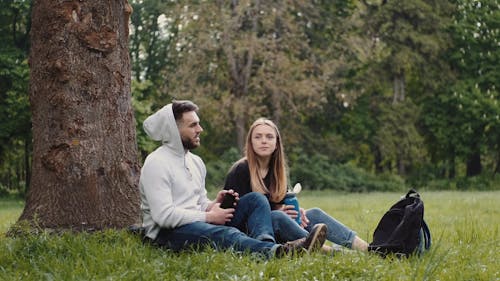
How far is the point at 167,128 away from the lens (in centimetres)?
602

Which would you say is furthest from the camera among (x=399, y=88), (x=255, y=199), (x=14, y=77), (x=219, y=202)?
(x=399, y=88)

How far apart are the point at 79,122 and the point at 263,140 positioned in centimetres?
172

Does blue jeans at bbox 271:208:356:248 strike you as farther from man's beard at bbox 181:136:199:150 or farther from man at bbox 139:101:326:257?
man's beard at bbox 181:136:199:150

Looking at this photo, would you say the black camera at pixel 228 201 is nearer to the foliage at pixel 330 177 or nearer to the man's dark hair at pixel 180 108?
the man's dark hair at pixel 180 108

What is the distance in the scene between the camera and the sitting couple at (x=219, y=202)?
5.69 metres

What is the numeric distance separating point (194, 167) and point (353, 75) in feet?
89.0

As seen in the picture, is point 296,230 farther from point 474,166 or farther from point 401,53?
point 474,166

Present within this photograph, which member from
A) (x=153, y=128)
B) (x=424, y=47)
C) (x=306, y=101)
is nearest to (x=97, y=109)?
(x=153, y=128)

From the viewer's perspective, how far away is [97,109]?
6695 mm

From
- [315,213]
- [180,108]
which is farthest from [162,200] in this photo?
[315,213]

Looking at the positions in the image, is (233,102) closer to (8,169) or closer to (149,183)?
(8,169)

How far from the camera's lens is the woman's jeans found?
219 inches

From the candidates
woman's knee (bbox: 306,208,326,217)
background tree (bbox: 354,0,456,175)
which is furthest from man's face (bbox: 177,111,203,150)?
background tree (bbox: 354,0,456,175)

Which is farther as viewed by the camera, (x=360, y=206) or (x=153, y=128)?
(x=360, y=206)
